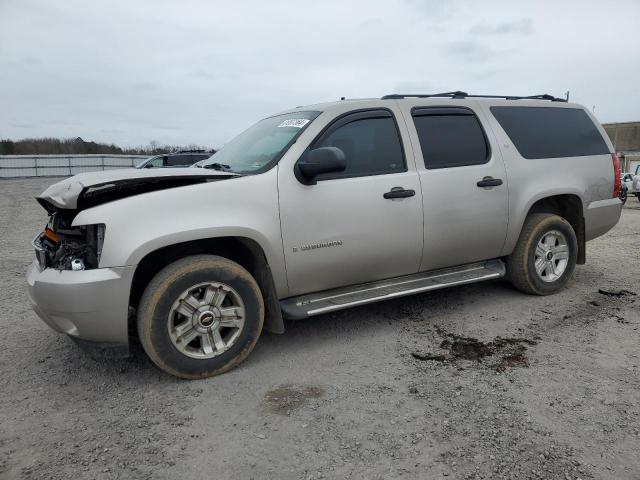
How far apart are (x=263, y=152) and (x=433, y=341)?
2018mm

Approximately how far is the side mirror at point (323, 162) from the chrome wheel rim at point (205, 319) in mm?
990

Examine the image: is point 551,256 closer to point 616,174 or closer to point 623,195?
point 616,174

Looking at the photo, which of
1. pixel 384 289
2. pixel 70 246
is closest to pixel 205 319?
pixel 70 246

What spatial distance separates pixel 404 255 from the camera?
13.3ft

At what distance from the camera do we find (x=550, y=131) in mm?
5020

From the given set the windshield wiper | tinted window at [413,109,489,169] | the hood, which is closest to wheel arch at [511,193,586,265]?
tinted window at [413,109,489,169]

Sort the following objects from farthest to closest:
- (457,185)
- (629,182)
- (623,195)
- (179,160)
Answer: (629,182)
(179,160)
(623,195)
(457,185)

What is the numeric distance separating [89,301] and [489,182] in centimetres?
336

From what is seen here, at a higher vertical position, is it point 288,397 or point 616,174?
point 616,174

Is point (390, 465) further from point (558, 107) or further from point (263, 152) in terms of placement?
point (558, 107)

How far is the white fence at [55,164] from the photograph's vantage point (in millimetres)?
26233

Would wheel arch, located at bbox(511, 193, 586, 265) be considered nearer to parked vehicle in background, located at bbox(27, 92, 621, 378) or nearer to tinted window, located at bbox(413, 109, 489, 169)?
parked vehicle in background, located at bbox(27, 92, 621, 378)

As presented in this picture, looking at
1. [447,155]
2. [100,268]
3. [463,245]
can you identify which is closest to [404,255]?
[463,245]

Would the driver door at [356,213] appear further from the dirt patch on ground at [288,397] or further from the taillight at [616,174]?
the taillight at [616,174]
